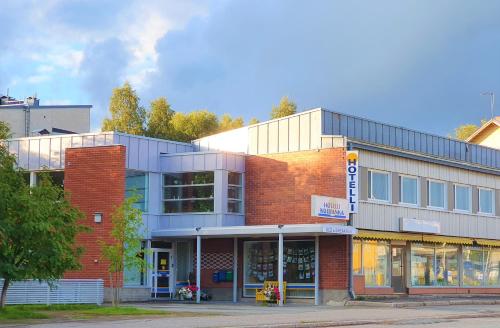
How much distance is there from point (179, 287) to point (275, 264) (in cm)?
439

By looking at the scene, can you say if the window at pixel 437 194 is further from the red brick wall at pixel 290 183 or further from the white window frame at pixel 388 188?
the red brick wall at pixel 290 183

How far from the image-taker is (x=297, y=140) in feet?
111

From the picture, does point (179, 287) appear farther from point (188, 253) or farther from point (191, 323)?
point (191, 323)

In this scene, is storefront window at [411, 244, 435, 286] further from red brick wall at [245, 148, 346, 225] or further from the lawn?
the lawn

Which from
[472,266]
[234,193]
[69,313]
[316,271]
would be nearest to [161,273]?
[234,193]

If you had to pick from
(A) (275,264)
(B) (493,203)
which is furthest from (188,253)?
(B) (493,203)

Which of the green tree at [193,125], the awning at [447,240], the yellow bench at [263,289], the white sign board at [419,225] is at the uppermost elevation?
the green tree at [193,125]

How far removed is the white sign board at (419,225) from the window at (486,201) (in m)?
4.58

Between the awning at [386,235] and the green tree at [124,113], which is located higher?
the green tree at [124,113]

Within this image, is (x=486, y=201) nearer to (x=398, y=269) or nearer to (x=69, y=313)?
(x=398, y=269)

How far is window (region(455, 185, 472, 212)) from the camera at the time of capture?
3847 centimetres

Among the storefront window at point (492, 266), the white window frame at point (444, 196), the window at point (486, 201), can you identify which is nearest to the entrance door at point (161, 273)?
the white window frame at point (444, 196)

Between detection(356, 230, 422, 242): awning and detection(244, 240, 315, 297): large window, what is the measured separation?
2074mm

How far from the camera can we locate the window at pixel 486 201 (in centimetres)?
4015
